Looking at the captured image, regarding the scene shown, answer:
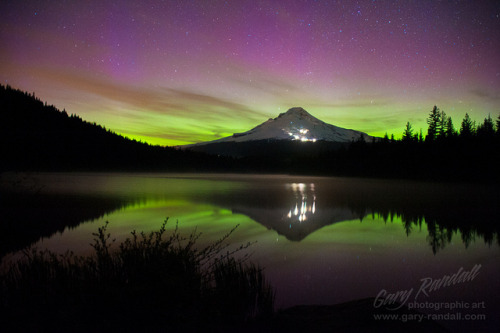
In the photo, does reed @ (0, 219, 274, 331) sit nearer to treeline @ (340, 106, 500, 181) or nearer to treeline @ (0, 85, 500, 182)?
treeline @ (0, 85, 500, 182)

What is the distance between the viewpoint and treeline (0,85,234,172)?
126 metres

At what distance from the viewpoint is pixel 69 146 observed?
139000 millimetres

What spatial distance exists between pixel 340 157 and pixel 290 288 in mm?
109983

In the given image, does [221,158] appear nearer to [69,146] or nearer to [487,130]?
[69,146]

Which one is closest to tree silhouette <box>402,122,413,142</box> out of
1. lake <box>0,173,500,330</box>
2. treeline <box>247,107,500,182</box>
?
treeline <box>247,107,500,182</box>

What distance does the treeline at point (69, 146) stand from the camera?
4951 inches

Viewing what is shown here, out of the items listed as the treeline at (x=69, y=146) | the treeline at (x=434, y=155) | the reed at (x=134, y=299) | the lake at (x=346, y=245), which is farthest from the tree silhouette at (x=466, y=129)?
the treeline at (x=69, y=146)

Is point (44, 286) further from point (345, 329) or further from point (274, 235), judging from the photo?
point (274, 235)

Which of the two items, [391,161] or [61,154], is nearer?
[391,161]

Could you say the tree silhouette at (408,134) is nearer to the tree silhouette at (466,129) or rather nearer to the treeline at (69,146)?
the tree silhouette at (466,129)

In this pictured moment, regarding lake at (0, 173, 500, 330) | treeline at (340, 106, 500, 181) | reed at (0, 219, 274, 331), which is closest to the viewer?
reed at (0, 219, 274, 331)

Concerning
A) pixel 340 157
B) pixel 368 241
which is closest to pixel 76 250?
pixel 368 241

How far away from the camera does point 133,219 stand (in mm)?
19016

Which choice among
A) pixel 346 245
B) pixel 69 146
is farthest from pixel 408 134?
pixel 69 146
